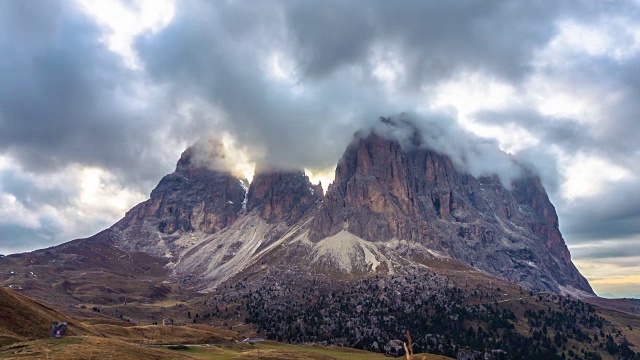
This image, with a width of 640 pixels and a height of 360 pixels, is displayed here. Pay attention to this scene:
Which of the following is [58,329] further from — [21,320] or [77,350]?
[77,350]

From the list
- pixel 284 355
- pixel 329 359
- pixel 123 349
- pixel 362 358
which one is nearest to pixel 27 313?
pixel 123 349

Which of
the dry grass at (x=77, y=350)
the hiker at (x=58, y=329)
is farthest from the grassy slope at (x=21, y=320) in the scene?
the dry grass at (x=77, y=350)

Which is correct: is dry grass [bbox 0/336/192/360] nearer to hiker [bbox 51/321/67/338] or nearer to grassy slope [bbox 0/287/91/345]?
hiker [bbox 51/321/67/338]

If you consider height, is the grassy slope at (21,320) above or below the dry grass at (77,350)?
above

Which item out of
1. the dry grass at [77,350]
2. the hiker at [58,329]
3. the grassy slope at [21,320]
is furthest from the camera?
the hiker at [58,329]

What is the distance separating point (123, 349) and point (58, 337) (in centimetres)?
1779

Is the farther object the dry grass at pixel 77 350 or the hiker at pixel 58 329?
the hiker at pixel 58 329

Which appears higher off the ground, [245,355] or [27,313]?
[27,313]

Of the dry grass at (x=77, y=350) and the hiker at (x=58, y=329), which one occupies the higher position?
the hiker at (x=58, y=329)

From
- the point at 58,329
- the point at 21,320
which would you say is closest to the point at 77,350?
the point at 58,329

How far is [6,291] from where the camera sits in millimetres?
126750

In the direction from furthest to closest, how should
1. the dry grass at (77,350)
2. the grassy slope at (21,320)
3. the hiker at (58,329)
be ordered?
the hiker at (58,329) < the grassy slope at (21,320) < the dry grass at (77,350)

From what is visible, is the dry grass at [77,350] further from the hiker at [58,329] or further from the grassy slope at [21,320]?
the grassy slope at [21,320]

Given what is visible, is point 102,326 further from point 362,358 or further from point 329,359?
point 362,358
